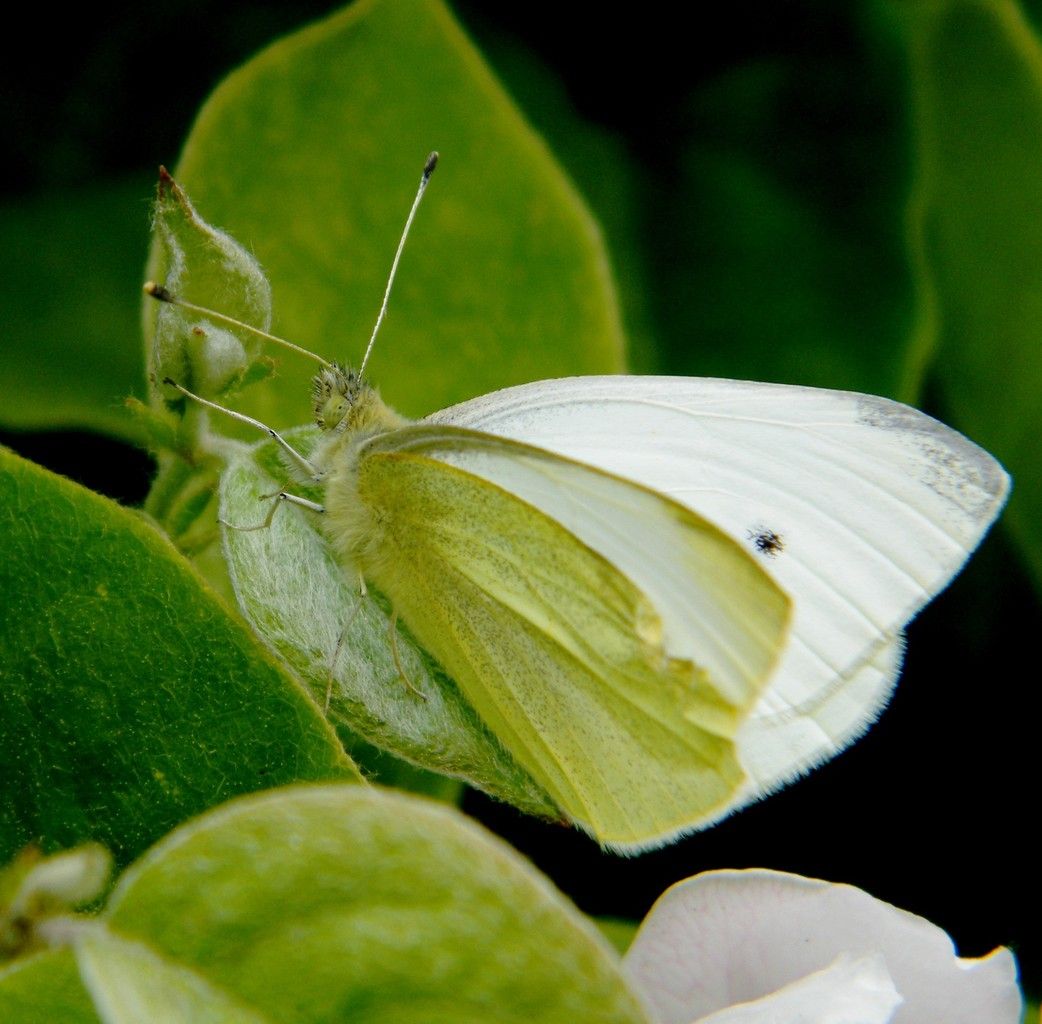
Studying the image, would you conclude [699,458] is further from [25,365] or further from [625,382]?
[25,365]

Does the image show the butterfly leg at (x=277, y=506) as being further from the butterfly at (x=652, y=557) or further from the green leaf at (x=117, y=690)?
the green leaf at (x=117, y=690)

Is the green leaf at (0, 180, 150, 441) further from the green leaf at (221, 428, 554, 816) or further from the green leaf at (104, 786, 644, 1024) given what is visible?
the green leaf at (104, 786, 644, 1024)

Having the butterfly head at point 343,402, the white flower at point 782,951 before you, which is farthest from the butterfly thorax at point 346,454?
the white flower at point 782,951

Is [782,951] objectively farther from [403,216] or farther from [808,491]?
[403,216]

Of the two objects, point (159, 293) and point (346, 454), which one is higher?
point (159, 293)

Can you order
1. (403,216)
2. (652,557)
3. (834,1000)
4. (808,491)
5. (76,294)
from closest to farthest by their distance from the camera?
(834,1000), (652,557), (808,491), (403,216), (76,294)

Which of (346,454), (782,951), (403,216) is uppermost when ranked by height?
(403,216)

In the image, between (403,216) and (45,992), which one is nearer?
(45,992)

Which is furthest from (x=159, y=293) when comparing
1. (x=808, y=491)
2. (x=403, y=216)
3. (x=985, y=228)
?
(x=985, y=228)

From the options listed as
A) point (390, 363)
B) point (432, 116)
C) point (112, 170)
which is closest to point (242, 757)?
point (390, 363)
